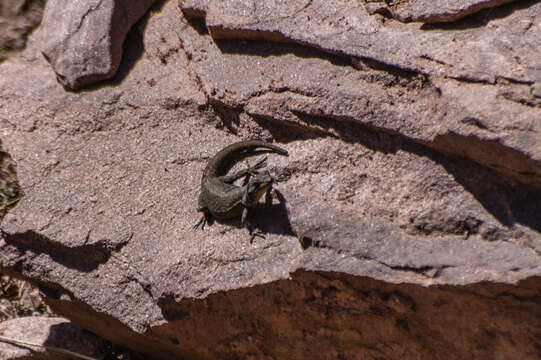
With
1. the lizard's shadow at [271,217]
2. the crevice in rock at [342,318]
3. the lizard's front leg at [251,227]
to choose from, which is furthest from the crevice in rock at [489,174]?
the lizard's front leg at [251,227]

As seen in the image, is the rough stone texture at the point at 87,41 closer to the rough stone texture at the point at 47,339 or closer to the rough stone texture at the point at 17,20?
the rough stone texture at the point at 17,20

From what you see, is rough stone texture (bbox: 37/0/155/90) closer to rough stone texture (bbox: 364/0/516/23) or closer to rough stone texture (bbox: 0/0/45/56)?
rough stone texture (bbox: 0/0/45/56)

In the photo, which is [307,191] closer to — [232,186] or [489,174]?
[232,186]

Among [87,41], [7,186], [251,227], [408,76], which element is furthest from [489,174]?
[7,186]

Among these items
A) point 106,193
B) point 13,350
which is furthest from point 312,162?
point 13,350

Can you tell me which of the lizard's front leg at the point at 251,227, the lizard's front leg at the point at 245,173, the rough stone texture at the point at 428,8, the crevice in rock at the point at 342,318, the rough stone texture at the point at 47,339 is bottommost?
the rough stone texture at the point at 47,339
